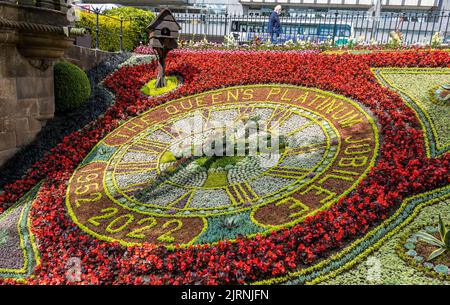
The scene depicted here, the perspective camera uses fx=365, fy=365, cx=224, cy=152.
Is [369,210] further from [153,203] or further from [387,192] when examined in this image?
[153,203]

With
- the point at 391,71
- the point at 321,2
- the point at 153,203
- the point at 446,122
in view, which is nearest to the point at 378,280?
the point at 153,203

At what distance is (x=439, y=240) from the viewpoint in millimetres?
4367

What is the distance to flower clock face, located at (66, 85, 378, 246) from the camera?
5.64 metres

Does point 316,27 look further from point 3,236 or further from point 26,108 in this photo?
point 3,236

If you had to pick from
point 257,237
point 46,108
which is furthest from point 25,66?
point 257,237

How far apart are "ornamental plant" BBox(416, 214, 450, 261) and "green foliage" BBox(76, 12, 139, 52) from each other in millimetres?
12946

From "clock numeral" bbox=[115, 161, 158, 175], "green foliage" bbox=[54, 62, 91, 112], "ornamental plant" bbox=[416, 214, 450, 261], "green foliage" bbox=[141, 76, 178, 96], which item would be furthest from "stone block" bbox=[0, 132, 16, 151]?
"ornamental plant" bbox=[416, 214, 450, 261]

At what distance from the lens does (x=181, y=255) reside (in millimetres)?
4922

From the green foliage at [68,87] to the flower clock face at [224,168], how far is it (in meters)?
1.51

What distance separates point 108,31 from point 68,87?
21.4ft

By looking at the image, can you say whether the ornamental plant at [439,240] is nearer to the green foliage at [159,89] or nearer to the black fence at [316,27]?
the green foliage at [159,89]

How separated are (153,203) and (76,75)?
512 cm

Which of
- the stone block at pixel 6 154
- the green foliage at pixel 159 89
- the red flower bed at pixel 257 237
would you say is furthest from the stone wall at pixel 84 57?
the stone block at pixel 6 154

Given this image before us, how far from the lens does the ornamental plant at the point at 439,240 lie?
13.6 feet
